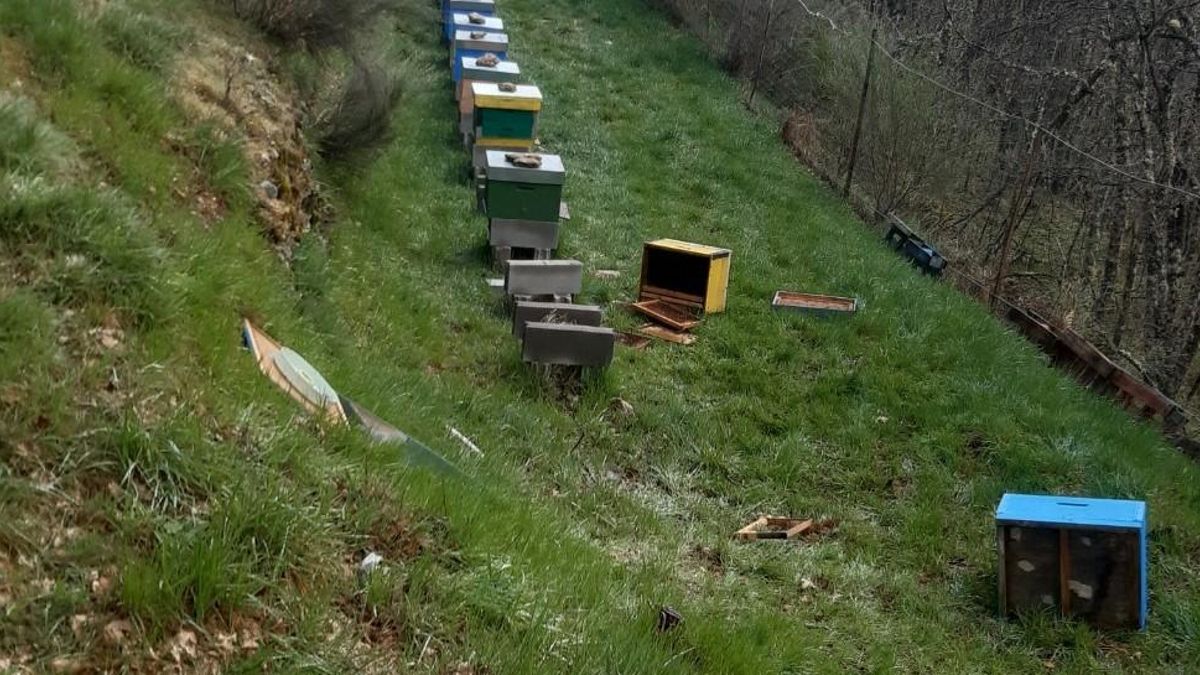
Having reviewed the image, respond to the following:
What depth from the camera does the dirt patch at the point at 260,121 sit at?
21.8 feet

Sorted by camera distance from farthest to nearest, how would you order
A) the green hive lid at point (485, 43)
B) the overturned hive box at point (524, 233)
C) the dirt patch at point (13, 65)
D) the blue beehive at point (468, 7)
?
the blue beehive at point (468, 7) < the green hive lid at point (485, 43) < the overturned hive box at point (524, 233) < the dirt patch at point (13, 65)

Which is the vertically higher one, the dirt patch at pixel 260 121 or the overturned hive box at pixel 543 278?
the dirt patch at pixel 260 121

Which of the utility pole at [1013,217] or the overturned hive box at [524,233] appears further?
the utility pole at [1013,217]

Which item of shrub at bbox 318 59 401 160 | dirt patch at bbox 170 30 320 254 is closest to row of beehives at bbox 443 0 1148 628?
shrub at bbox 318 59 401 160

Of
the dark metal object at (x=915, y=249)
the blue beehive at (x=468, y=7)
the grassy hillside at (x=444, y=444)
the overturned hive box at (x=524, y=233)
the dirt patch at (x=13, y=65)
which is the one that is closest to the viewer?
the grassy hillside at (x=444, y=444)

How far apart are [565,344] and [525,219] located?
7.56 feet

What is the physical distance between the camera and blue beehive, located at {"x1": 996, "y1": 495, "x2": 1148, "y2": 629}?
17.4 ft

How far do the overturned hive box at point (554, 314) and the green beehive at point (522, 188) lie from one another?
167 cm

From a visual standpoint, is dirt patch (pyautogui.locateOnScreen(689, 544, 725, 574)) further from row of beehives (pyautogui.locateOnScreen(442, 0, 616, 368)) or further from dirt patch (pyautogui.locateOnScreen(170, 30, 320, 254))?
dirt patch (pyautogui.locateOnScreen(170, 30, 320, 254))

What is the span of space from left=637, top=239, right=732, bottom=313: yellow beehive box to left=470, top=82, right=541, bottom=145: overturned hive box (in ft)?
6.97

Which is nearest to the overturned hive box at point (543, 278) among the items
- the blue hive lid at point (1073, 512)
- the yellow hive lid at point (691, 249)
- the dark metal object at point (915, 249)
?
the yellow hive lid at point (691, 249)

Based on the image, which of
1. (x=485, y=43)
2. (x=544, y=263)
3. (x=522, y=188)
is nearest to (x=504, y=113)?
(x=522, y=188)

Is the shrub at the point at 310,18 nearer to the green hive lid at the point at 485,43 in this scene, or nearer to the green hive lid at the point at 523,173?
the green hive lid at the point at 523,173

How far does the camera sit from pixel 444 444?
17.7ft
